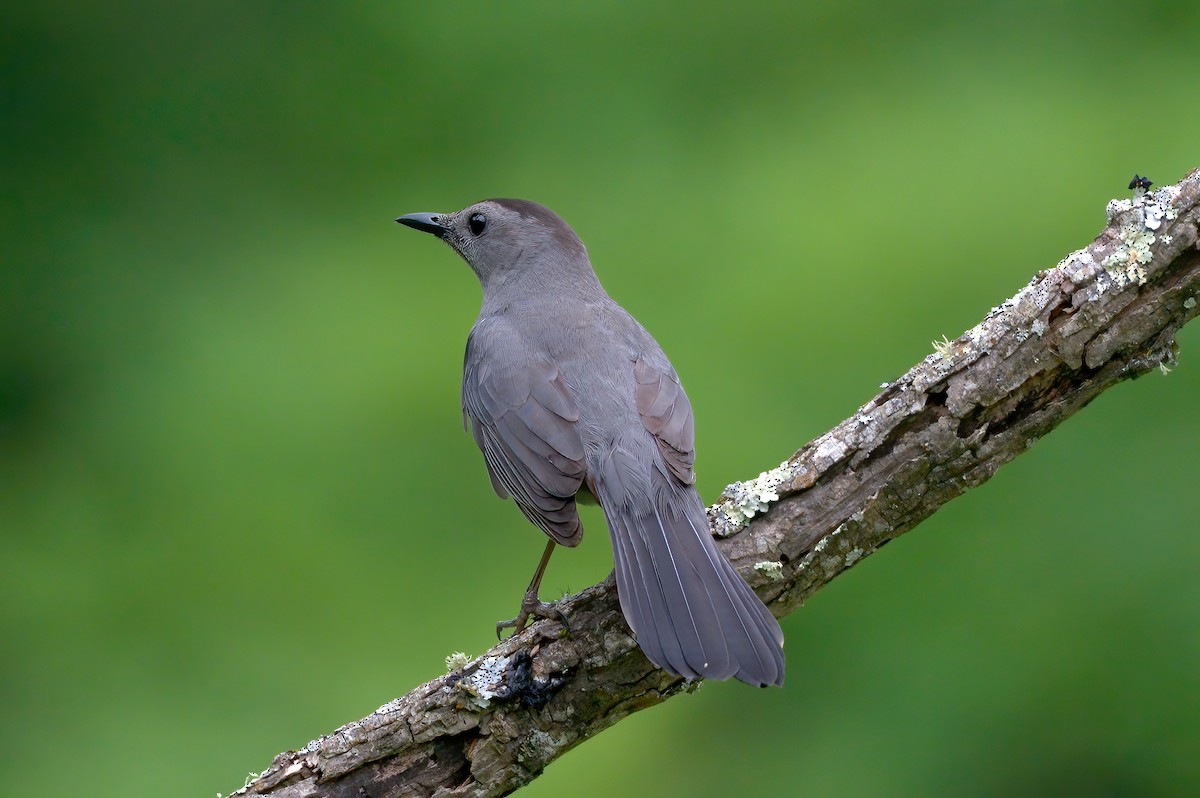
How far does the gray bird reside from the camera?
7.74 ft

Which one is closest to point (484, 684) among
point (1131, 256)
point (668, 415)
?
point (668, 415)

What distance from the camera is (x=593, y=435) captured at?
2877mm

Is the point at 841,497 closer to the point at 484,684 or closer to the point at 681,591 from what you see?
the point at 681,591

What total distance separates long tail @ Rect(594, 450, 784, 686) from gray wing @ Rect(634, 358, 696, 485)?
0.22 feet

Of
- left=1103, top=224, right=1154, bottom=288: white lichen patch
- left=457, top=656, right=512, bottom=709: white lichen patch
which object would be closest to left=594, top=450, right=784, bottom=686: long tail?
left=457, top=656, right=512, bottom=709: white lichen patch

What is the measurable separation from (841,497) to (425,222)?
1.93 m

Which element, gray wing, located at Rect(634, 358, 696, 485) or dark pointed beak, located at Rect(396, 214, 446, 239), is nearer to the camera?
gray wing, located at Rect(634, 358, 696, 485)

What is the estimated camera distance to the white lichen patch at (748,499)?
2482 mm

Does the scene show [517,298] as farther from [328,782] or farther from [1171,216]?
[1171,216]

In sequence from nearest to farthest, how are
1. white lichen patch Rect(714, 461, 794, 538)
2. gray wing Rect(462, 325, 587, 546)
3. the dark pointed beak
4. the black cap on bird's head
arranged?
1. white lichen patch Rect(714, 461, 794, 538)
2. gray wing Rect(462, 325, 587, 546)
3. the black cap on bird's head
4. the dark pointed beak

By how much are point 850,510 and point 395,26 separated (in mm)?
3566

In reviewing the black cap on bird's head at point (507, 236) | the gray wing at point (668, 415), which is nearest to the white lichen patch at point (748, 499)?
the gray wing at point (668, 415)

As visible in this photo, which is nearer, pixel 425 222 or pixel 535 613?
pixel 535 613

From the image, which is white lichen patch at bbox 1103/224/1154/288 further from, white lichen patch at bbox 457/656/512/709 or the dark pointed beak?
the dark pointed beak
